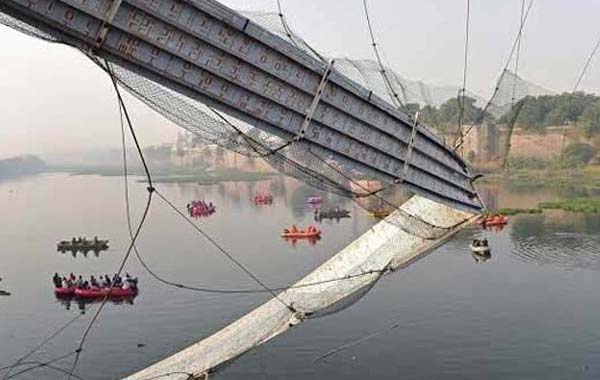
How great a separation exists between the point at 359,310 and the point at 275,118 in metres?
18.7

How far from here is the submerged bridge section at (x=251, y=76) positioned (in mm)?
8797

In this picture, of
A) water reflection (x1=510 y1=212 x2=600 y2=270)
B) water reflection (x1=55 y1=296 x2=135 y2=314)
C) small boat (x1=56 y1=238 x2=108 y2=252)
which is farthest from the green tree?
water reflection (x1=55 y1=296 x2=135 y2=314)

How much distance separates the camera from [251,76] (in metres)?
10.2

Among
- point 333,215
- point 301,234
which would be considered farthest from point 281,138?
point 333,215

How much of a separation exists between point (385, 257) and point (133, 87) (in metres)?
6.77

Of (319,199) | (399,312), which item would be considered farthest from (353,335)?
(319,199)

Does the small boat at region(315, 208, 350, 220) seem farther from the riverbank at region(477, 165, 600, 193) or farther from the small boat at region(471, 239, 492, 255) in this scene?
the riverbank at region(477, 165, 600, 193)

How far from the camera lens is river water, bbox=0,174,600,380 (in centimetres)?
2170

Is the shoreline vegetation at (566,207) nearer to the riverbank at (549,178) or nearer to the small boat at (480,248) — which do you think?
the small boat at (480,248)

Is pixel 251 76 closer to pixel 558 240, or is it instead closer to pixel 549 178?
pixel 558 240

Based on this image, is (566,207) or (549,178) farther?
(549,178)

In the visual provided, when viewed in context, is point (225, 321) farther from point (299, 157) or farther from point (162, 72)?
point (162, 72)

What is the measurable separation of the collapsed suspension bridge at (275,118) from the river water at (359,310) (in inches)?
308

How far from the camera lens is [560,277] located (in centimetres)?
3441
